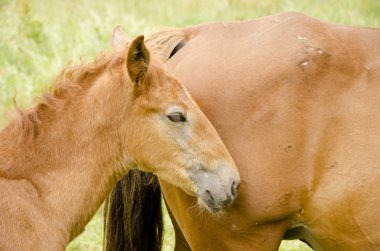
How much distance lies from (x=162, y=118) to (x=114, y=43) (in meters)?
0.65

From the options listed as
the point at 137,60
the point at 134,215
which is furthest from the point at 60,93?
the point at 134,215

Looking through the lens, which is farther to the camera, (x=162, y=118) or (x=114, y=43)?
(x=114, y=43)

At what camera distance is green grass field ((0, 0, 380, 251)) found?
30.3ft

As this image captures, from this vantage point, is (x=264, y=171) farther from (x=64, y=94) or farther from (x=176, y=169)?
(x=64, y=94)

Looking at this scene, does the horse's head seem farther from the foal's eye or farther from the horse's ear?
the horse's ear

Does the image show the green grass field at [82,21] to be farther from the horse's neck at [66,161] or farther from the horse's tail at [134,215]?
the horse's neck at [66,161]

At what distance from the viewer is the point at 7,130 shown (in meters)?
4.05

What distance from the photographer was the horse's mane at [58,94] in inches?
157

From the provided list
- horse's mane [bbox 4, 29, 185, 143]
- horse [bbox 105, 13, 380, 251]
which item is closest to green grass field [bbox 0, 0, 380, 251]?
horse [bbox 105, 13, 380, 251]

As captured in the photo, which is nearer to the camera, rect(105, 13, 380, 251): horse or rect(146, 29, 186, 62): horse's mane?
rect(105, 13, 380, 251): horse

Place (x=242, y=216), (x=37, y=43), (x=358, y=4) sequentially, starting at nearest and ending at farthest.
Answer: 1. (x=242, y=216)
2. (x=37, y=43)
3. (x=358, y=4)

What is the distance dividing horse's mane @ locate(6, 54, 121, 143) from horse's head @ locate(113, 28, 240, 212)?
15 cm

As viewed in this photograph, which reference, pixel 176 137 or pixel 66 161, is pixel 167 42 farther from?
pixel 66 161

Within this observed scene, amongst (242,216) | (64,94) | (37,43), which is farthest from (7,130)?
(37,43)
